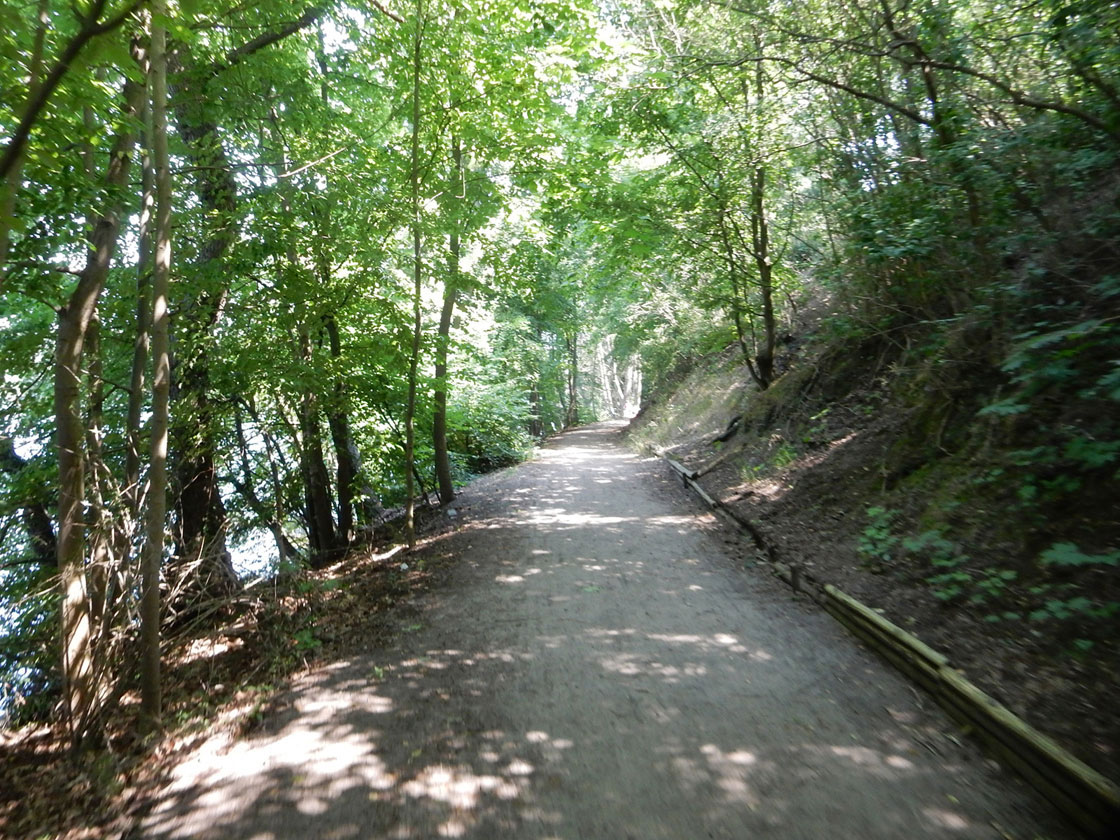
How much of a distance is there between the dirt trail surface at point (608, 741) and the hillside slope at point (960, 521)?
59cm

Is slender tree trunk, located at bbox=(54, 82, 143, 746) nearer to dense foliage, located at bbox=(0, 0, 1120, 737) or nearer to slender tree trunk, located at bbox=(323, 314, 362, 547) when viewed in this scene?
dense foliage, located at bbox=(0, 0, 1120, 737)

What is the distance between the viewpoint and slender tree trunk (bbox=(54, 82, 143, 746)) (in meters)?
4.39

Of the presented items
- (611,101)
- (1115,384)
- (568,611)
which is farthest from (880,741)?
(611,101)

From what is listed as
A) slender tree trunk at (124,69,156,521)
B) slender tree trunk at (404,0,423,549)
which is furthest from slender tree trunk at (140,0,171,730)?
slender tree trunk at (404,0,423,549)

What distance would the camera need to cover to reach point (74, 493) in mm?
4629

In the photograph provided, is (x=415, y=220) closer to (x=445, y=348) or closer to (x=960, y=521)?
(x=445, y=348)

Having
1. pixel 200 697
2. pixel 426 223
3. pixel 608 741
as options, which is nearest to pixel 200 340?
pixel 426 223

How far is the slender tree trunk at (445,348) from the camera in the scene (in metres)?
10.1

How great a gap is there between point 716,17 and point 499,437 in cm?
1222

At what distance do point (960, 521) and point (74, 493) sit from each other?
7.36 metres

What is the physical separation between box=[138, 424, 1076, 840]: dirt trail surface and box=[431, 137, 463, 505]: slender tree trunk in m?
4.64

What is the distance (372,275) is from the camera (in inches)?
358

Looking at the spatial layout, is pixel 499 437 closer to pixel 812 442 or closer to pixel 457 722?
pixel 812 442

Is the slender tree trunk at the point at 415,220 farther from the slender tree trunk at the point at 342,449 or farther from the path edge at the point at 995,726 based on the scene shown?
the path edge at the point at 995,726
